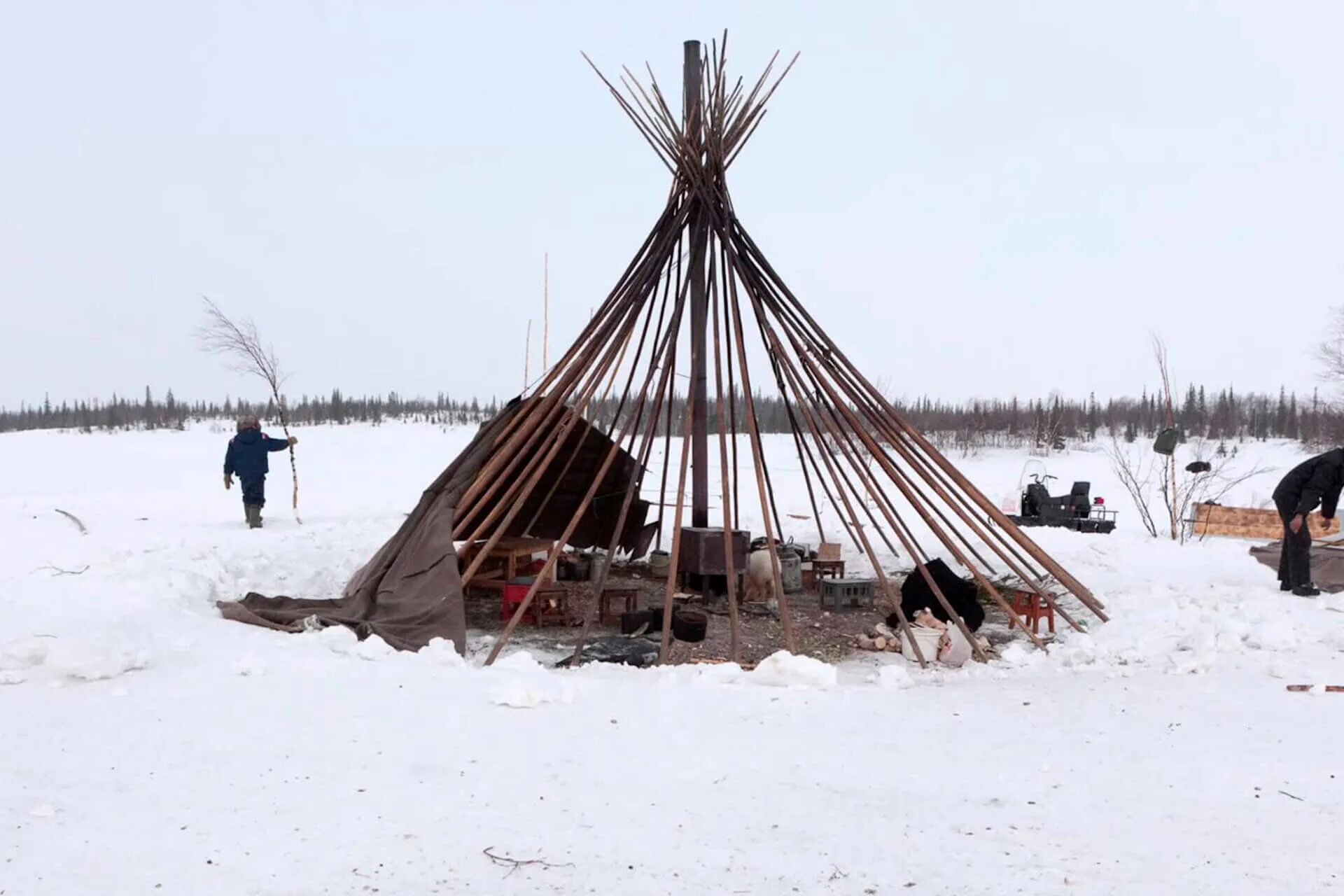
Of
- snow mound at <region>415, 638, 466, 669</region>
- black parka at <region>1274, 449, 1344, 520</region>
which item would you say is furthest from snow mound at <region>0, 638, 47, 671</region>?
black parka at <region>1274, 449, 1344, 520</region>

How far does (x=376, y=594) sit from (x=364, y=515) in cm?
416

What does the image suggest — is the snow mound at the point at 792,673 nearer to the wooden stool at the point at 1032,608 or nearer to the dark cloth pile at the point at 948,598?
the dark cloth pile at the point at 948,598

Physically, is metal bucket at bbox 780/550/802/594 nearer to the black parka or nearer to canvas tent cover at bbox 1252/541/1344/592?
the black parka

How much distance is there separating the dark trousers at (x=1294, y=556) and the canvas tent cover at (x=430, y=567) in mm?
4399

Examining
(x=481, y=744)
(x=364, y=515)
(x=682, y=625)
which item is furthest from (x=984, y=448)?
(x=481, y=744)

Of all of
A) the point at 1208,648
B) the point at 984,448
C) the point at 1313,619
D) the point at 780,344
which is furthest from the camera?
the point at 984,448

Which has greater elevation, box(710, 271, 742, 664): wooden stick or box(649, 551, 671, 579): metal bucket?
box(710, 271, 742, 664): wooden stick

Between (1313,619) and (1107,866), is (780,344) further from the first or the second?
(1107,866)

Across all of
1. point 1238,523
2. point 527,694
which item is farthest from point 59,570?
point 1238,523

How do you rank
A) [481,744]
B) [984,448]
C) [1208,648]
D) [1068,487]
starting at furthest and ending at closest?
[984,448] < [1068,487] < [1208,648] < [481,744]

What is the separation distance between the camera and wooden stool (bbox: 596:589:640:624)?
5.93 meters

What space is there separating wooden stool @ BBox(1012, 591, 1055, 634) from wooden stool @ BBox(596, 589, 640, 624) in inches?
95.1

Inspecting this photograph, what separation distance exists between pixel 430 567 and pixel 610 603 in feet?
4.13

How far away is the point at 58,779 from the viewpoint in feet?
9.88
